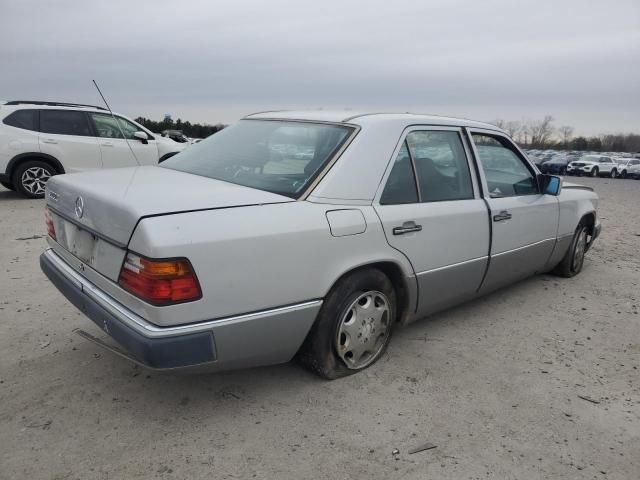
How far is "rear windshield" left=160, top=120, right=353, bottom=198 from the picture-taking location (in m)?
2.72

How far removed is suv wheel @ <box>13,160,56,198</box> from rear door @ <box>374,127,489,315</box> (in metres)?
7.74

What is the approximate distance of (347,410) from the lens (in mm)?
2617

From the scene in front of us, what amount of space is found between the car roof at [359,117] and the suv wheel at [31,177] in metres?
6.57

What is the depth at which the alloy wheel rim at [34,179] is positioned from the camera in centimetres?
860

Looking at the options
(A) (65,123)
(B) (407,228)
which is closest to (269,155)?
(B) (407,228)

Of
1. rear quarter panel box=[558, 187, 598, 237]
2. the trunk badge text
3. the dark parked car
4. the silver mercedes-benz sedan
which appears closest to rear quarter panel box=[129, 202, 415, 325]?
the silver mercedes-benz sedan

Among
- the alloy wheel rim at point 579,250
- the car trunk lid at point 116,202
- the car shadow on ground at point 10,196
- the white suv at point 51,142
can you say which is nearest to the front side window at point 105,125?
the white suv at point 51,142

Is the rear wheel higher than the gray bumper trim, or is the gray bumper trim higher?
the gray bumper trim

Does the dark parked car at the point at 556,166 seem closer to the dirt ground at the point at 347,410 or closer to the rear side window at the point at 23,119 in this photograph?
the rear side window at the point at 23,119

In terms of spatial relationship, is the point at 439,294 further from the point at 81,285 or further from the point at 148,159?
the point at 148,159

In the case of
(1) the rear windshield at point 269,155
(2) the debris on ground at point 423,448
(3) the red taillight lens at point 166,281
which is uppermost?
(1) the rear windshield at point 269,155

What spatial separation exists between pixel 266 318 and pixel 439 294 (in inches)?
57.5

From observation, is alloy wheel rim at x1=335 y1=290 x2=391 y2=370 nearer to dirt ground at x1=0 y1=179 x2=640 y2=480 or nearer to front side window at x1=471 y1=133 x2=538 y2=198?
dirt ground at x1=0 y1=179 x2=640 y2=480

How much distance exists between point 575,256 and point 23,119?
892 centimetres
